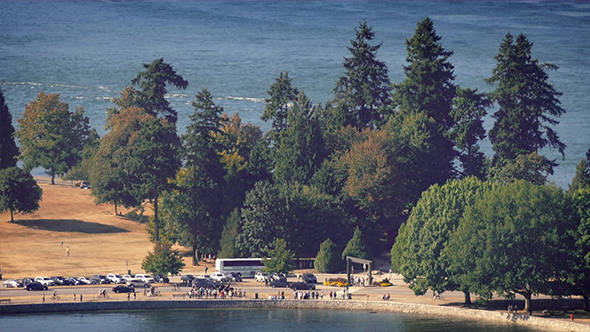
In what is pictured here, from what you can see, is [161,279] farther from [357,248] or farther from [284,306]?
[357,248]

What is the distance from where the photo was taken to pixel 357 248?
136625mm

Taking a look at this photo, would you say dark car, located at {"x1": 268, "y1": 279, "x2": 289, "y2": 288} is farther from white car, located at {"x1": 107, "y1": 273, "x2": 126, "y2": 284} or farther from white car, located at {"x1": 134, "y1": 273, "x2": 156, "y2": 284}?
white car, located at {"x1": 107, "y1": 273, "x2": 126, "y2": 284}

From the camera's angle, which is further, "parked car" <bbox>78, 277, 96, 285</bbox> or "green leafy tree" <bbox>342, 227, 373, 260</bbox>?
"green leafy tree" <bbox>342, 227, 373, 260</bbox>

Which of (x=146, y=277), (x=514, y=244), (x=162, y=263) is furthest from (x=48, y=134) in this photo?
(x=514, y=244)

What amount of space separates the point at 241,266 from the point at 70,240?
98.7 feet

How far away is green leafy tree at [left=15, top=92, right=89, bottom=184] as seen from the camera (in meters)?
184

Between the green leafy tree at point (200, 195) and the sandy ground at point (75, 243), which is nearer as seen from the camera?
the sandy ground at point (75, 243)

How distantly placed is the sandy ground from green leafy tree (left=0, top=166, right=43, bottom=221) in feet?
10.2

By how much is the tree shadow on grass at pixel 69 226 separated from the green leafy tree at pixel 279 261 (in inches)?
1367

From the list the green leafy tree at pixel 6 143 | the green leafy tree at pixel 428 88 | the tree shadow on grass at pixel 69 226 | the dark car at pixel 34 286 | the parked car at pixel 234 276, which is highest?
the green leafy tree at pixel 428 88

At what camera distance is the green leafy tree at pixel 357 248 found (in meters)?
137

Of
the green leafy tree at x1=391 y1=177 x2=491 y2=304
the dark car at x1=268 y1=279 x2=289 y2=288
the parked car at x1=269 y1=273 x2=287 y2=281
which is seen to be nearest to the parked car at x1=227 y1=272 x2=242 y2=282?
the parked car at x1=269 y1=273 x2=287 y2=281

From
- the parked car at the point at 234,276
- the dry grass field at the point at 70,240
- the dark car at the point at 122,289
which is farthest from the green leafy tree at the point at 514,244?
the dry grass field at the point at 70,240

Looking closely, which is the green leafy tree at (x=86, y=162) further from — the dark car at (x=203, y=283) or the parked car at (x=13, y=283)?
the dark car at (x=203, y=283)
